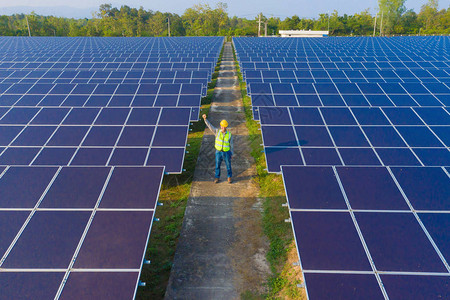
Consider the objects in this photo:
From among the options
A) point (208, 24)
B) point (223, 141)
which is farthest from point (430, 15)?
point (223, 141)

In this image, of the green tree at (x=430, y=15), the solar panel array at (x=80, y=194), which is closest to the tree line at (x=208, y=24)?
the green tree at (x=430, y=15)

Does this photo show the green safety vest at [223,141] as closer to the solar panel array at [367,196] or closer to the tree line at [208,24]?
the solar panel array at [367,196]

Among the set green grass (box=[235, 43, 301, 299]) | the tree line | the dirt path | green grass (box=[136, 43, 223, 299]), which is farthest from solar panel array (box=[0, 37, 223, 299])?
the tree line

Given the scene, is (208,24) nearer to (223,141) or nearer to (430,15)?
(430,15)

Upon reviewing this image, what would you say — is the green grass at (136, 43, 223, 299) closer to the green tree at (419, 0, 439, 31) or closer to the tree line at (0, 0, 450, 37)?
the tree line at (0, 0, 450, 37)

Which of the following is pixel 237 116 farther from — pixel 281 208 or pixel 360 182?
pixel 360 182

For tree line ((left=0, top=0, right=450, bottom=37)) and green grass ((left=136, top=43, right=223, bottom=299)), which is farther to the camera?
tree line ((left=0, top=0, right=450, bottom=37))
